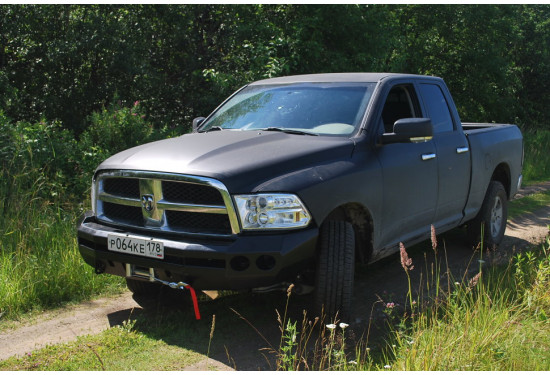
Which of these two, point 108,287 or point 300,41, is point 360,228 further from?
point 300,41

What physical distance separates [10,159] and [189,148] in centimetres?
363

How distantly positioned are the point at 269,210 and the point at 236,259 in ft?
1.23

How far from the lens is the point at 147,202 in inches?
167

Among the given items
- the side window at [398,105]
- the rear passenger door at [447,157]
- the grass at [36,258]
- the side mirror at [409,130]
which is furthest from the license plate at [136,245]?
the rear passenger door at [447,157]

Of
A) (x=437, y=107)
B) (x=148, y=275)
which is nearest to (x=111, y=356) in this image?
(x=148, y=275)

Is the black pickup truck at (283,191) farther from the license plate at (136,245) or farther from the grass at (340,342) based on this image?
the grass at (340,342)

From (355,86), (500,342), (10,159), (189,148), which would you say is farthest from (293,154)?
(10,159)

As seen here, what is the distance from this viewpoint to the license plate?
4.07 meters

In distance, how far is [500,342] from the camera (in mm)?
3619

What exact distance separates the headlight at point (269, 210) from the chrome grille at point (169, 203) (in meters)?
0.07

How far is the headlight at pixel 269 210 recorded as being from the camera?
154 inches

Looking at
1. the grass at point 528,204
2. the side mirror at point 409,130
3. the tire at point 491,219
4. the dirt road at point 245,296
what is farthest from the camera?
the grass at point 528,204

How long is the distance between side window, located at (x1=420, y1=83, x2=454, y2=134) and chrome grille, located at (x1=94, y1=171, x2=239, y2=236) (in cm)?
276

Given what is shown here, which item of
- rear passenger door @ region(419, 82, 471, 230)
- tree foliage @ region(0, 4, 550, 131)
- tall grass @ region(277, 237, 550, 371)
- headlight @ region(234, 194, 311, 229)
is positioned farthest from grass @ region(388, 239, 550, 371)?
tree foliage @ region(0, 4, 550, 131)
